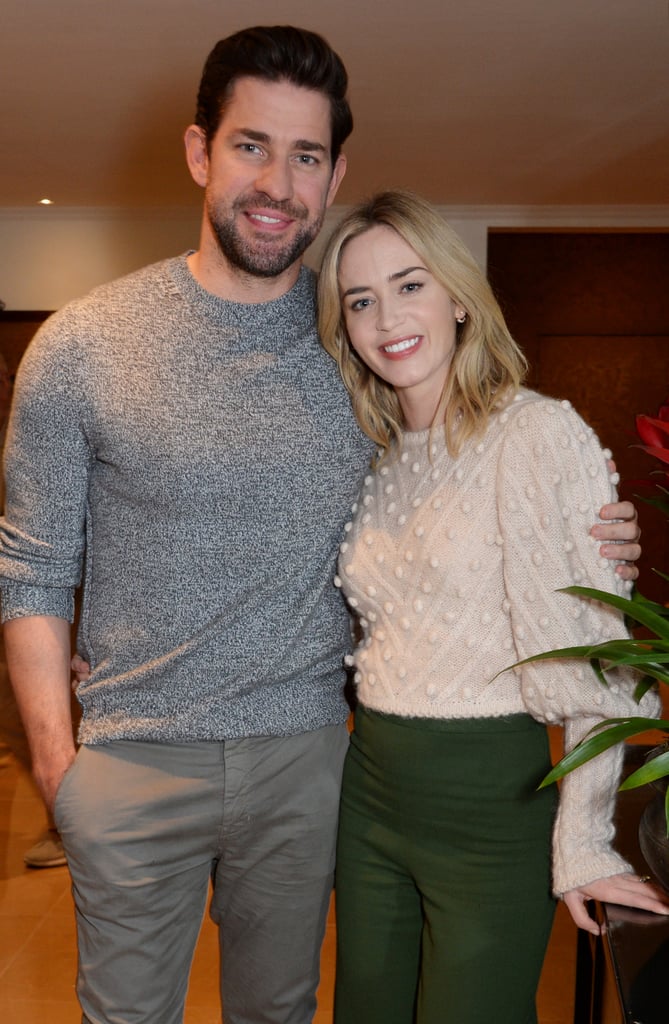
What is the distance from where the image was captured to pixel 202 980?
292 cm

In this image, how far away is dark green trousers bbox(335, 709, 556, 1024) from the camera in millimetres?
1540

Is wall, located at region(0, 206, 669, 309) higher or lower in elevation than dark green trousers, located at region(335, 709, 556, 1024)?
higher

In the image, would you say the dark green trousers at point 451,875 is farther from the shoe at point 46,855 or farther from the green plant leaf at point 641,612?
the shoe at point 46,855

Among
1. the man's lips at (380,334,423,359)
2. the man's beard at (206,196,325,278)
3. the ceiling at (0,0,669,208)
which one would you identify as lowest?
the man's lips at (380,334,423,359)

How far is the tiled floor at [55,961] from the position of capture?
2762mm

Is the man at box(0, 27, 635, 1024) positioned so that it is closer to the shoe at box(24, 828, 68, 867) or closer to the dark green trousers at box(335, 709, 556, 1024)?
the dark green trousers at box(335, 709, 556, 1024)

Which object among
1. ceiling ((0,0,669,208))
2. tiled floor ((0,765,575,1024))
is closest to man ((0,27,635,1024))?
tiled floor ((0,765,575,1024))

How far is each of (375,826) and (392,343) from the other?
2.44 ft

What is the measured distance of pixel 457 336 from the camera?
1793 mm

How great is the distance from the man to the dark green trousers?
0.14 meters

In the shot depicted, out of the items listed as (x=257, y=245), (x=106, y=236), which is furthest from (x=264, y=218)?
(x=106, y=236)

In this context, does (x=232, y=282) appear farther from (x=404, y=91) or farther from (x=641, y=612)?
(x=404, y=91)

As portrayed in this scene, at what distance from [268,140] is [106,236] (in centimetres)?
662

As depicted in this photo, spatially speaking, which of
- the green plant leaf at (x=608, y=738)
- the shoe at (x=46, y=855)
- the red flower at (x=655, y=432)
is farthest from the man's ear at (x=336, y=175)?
the shoe at (x=46, y=855)
